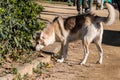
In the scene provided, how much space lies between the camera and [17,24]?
28.7 feet

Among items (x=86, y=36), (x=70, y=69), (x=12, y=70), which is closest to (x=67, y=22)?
(x=86, y=36)

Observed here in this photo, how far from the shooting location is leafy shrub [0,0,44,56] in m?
8.38

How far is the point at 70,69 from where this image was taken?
8812 mm

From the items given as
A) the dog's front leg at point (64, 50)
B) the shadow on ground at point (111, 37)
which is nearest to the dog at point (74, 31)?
the dog's front leg at point (64, 50)

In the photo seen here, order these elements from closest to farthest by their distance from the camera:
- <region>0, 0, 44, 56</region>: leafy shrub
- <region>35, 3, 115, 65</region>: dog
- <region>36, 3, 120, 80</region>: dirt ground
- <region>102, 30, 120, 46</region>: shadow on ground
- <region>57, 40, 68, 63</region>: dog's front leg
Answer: <region>36, 3, 120, 80</region>: dirt ground < <region>0, 0, 44, 56</region>: leafy shrub < <region>35, 3, 115, 65</region>: dog < <region>57, 40, 68, 63</region>: dog's front leg < <region>102, 30, 120, 46</region>: shadow on ground

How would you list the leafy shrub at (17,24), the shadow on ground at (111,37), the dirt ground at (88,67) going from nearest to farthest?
the dirt ground at (88,67) → the leafy shrub at (17,24) → the shadow on ground at (111,37)

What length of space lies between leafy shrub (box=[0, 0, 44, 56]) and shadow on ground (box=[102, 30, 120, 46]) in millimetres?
3888

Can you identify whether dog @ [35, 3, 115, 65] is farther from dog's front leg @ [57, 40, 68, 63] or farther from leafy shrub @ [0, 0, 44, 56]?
leafy shrub @ [0, 0, 44, 56]

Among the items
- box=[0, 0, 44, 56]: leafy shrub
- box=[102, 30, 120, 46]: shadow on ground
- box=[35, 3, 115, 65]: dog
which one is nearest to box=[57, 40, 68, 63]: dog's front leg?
box=[35, 3, 115, 65]: dog

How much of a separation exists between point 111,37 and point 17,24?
615 cm

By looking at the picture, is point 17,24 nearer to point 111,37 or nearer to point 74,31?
point 74,31

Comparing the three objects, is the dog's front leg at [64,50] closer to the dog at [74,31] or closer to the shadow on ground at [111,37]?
the dog at [74,31]

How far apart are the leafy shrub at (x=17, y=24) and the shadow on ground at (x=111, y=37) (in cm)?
389

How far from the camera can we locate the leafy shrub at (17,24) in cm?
838
